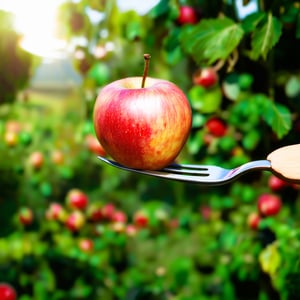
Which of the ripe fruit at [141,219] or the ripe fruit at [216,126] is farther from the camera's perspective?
the ripe fruit at [141,219]

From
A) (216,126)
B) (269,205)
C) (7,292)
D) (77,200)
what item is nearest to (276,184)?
(269,205)

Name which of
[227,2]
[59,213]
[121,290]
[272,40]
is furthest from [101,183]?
[272,40]

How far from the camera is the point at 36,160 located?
2375mm

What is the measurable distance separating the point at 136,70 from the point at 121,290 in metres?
0.85

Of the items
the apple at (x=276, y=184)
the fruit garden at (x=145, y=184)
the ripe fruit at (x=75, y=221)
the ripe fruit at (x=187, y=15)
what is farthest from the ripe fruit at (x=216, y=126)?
the ripe fruit at (x=75, y=221)

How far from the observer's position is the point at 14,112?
95.6 inches

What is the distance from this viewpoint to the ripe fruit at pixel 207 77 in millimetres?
1999

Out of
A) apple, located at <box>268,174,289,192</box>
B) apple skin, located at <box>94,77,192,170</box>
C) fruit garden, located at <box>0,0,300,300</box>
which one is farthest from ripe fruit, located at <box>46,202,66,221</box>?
apple skin, located at <box>94,77,192,170</box>

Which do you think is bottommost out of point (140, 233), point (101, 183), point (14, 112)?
point (140, 233)

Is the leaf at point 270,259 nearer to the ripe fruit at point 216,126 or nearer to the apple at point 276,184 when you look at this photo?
the apple at point 276,184

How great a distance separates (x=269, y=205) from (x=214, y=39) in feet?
2.03

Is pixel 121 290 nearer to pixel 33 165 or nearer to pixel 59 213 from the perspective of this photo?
pixel 59 213

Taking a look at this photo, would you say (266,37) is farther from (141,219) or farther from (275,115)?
(141,219)

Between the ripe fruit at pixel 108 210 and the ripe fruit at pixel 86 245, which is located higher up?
the ripe fruit at pixel 108 210
